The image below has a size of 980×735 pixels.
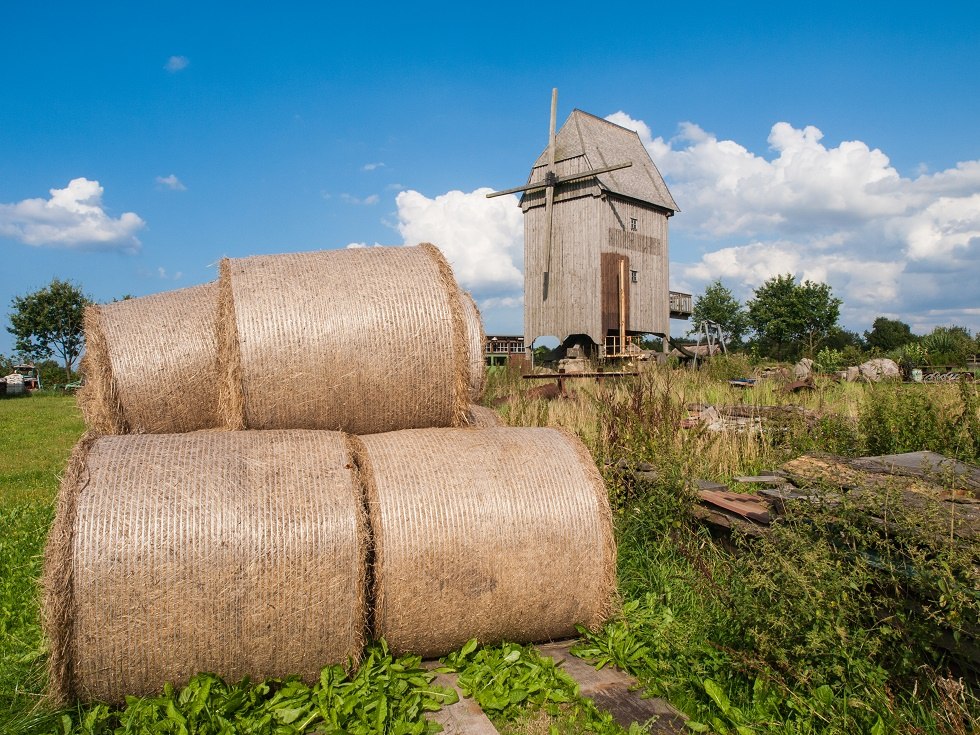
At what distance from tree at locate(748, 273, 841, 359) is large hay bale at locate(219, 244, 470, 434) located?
40.3m

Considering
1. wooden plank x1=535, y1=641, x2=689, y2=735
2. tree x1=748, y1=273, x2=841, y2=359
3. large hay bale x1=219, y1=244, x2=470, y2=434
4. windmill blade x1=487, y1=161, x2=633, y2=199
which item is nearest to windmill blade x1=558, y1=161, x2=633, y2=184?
windmill blade x1=487, y1=161, x2=633, y2=199

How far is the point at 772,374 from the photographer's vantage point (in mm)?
13984

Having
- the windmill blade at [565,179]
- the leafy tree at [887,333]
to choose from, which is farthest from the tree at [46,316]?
the leafy tree at [887,333]

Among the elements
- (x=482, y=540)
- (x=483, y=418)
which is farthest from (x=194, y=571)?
(x=483, y=418)

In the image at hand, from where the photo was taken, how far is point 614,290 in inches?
812

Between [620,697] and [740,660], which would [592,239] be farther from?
[620,697]

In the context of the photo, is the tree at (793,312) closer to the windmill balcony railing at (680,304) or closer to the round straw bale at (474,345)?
the windmill balcony railing at (680,304)

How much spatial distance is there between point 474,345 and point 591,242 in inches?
650

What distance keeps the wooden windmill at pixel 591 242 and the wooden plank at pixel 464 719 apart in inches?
681

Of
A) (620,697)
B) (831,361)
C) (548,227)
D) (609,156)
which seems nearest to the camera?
(620,697)

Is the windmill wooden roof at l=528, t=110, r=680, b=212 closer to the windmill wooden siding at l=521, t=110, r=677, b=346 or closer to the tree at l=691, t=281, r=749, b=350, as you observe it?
the windmill wooden siding at l=521, t=110, r=677, b=346

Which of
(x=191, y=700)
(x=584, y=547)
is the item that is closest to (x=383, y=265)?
(x=584, y=547)

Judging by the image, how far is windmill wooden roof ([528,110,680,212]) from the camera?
68.2 feet

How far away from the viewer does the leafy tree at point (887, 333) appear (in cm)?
4701
